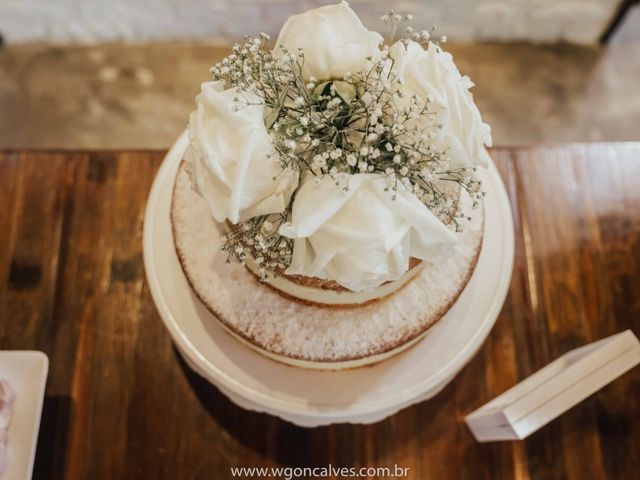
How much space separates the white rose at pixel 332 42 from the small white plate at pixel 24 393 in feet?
2.36

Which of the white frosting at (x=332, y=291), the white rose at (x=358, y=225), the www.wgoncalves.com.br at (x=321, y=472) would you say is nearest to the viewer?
the white rose at (x=358, y=225)

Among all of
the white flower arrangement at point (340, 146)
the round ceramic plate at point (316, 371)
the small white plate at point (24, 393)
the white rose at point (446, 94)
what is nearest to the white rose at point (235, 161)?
the white flower arrangement at point (340, 146)

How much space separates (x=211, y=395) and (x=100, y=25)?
1427mm

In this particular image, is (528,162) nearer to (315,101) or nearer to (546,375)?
(546,375)

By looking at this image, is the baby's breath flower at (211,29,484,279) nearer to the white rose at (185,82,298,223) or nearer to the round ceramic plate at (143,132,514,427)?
the white rose at (185,82,298,223)

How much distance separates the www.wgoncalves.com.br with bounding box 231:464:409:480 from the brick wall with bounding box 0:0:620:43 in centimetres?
144

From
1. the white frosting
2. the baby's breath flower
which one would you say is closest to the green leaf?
the baby's breath flower

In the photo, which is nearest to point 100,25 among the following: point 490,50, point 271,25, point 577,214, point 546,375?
point 271,25

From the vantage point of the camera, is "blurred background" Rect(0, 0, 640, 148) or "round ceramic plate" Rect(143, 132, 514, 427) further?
"blurred background" Rect(0, 0, 640, 148)

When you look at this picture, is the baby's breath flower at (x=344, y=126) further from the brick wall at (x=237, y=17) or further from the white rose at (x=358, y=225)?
the brick wall at (x=237, y=17)

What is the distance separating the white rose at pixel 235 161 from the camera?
70 centimetres

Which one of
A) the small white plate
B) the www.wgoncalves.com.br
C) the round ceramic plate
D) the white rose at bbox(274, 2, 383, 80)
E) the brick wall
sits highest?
the white rose at bbox(274, 2, 383, 80)

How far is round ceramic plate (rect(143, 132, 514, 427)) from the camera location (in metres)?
1.06

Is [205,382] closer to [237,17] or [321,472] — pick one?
[321,472]
